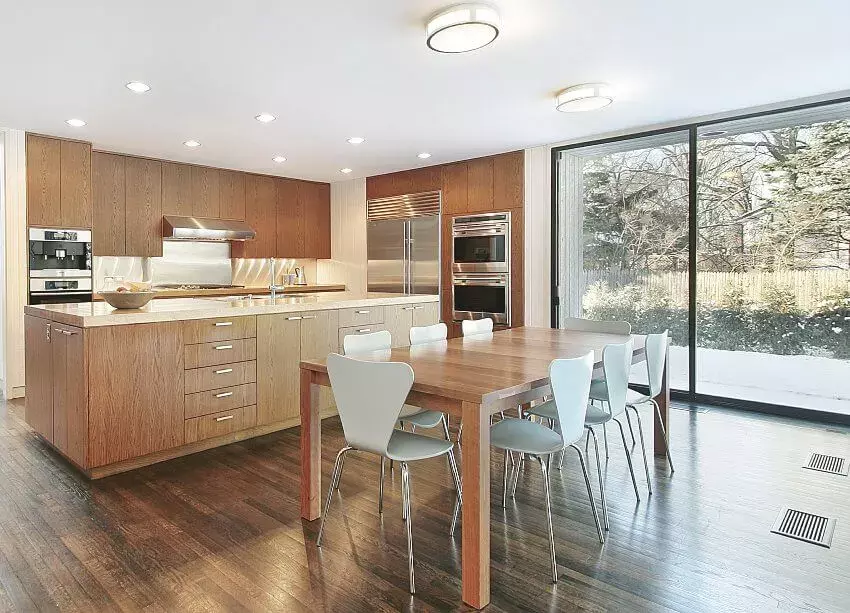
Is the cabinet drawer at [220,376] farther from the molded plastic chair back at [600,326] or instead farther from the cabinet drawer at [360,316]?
the molded plastic chair back at [600,326]

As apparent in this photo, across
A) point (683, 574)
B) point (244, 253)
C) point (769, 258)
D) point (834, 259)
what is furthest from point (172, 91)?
point (834, 259)

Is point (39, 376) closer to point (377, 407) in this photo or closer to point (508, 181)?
point (377, 407)

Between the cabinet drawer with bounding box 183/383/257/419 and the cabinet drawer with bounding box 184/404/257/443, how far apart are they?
34mm

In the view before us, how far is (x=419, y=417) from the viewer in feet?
9.67

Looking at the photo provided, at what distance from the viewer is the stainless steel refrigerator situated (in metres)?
6.94

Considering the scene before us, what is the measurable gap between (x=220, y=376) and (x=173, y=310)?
548mm

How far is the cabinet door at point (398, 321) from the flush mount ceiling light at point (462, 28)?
8.02 feet

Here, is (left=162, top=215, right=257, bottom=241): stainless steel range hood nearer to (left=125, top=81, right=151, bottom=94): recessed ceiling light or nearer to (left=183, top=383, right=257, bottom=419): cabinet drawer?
(left=125, top=81, right=151, bottom=94): recessed ceiling light

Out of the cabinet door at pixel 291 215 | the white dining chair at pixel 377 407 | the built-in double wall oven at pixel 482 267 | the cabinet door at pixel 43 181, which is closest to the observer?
the white dining chair at pixel 377 407

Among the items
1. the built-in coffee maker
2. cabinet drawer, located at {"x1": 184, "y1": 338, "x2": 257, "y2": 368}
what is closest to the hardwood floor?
cabinet drawer, located at {"x1": 184, "y1": 338, "x2": 257, "y2": 368}

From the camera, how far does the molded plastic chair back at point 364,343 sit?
2.95 meters

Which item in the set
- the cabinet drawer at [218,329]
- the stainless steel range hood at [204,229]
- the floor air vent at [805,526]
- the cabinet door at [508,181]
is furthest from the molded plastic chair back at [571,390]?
the stainless steel range hood at [204,229]

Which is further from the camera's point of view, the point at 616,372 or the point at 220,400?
the point at 220,400

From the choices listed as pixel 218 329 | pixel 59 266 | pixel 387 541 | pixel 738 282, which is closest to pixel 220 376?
pixel 218 329
